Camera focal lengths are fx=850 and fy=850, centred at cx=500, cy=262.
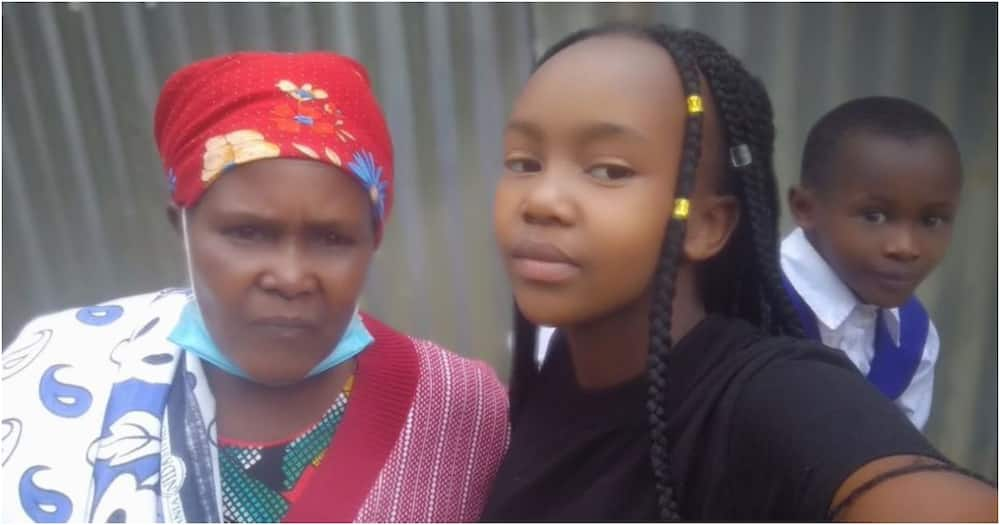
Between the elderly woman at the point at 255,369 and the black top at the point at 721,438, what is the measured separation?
10.9 inches

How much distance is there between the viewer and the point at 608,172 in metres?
0.99

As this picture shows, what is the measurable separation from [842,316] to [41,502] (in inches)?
61.9

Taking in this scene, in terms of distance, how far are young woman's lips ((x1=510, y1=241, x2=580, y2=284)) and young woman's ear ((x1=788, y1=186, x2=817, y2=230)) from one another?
4.04 feet

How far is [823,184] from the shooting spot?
6.55 feet

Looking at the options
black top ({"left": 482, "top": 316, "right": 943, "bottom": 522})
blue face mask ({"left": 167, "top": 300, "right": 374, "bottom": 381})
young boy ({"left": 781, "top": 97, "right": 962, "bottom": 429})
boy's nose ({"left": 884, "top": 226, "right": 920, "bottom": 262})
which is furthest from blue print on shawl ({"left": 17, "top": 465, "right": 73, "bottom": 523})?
boy's nose ({"left": 884, "top": 226, "right": 920, "bottom": 262})

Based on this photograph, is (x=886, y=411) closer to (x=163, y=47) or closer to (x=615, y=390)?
(x=615, y=390)

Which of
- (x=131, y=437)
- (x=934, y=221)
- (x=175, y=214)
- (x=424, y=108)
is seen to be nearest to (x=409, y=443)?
(x=131, y=437)

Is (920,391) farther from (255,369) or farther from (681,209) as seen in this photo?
(255,369)

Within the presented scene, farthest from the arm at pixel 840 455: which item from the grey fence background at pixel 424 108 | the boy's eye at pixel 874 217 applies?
the grey fence background at pixel 424 108

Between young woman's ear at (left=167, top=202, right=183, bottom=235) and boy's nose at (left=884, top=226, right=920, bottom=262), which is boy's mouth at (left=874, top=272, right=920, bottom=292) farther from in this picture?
young woman's ear at (left=167, top=202, right=183, bottom=235)

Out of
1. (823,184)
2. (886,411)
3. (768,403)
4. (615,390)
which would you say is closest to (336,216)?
(615,390)

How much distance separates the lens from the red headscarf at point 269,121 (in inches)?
50.1

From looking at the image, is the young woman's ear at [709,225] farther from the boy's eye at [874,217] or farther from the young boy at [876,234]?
the boy's eye at [874,217]

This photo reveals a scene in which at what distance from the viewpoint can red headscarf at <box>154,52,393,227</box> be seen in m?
1.27
